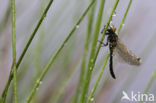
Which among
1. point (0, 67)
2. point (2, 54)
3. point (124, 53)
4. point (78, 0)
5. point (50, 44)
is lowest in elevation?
point (0, 67)

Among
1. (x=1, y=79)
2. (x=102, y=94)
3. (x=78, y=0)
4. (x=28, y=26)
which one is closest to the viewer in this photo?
(x=78, y=0)

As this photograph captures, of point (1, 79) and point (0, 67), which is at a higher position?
point (0, 67)

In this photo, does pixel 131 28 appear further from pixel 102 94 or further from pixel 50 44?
pixel 50 44

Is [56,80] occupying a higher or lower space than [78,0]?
lower

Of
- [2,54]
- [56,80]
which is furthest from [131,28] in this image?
[2,54]

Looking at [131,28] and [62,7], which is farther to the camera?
[131,28]

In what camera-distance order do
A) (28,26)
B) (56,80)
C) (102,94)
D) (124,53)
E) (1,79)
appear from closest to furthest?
(124,53) → (28,26) → (56,80) → (102,94) → (1,79)

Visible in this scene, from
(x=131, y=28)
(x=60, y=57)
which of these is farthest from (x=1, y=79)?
(x=131, y=28)

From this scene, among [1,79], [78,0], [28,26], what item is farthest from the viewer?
[1,79]

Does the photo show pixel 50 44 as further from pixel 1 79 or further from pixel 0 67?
pixel 1 79
